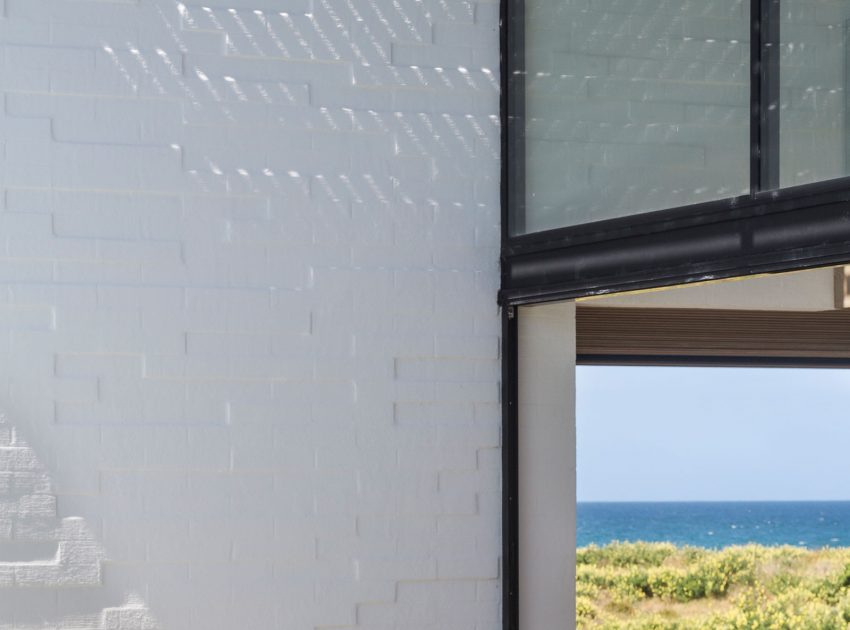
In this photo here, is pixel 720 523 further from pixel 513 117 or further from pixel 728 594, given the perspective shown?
pixel 513 117

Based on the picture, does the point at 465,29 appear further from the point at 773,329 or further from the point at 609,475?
the point at 609,475

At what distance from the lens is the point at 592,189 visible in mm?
3279

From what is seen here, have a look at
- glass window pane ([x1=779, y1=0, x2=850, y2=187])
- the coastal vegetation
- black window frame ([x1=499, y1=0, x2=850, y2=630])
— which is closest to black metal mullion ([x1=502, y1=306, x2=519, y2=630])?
black window frame ([x1=499, y1=0, x2=850, y2=630])

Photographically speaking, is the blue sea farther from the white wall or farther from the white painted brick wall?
the white painted brick wall

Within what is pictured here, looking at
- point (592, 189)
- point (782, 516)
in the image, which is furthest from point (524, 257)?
point (782, 516)

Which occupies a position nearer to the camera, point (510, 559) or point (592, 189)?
point (592, 189)

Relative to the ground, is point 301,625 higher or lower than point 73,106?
lower

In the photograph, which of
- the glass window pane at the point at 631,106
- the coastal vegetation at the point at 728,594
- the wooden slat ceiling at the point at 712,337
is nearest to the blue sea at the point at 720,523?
the coastal vegetation at the point at 728,594

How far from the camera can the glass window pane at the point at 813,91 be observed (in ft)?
8.45

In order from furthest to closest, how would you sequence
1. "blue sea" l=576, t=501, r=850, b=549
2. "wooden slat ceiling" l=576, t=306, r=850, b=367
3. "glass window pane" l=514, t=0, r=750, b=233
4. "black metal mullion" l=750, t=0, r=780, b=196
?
"blue sea" l=576, t=501, r=850, b=549
"wooden slat ceiling" l=576, t=306, r=850, b=367
"glass window pane" l=514, t=0, r=750, b=233
"black metal mullion" l=750, t=0, r=780, b=196

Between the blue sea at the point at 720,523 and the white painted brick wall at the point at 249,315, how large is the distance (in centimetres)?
2026

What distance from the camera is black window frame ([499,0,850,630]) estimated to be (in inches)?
103

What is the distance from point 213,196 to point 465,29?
0.93 metres

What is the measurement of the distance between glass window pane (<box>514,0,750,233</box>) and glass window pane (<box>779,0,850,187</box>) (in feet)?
0.44
